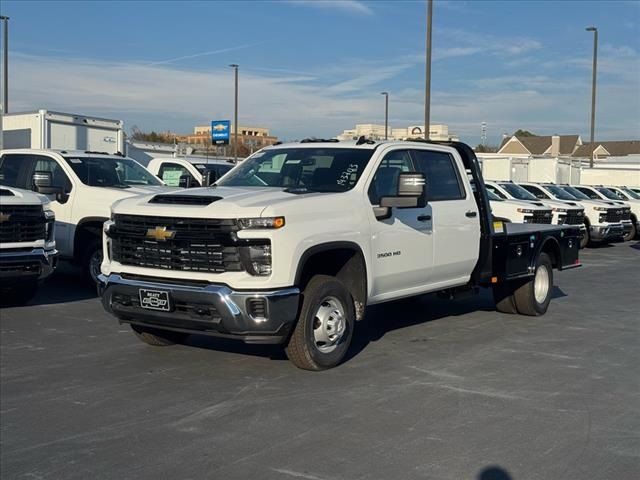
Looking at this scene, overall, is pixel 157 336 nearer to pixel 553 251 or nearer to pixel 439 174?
pixel 439 174

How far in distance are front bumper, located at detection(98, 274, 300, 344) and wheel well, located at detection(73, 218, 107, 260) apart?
4.94m

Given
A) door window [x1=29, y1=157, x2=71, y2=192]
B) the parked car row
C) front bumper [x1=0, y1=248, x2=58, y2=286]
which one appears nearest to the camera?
front bumper [x1=0, y1=248, x2=58, y2=286]

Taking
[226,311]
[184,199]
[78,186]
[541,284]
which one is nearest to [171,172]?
[78,186]

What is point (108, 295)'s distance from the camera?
664 cm

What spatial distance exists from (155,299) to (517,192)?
644 inches

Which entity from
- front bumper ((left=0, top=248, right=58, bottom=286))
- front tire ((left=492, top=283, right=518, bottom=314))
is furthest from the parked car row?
front bumper ((left=0, top=248, right=58, bottom=286))

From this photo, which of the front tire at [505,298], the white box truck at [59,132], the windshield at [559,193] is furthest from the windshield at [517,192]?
the front tire at [505,298]

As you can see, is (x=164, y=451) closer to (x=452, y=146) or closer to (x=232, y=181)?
(x=232, y=181)

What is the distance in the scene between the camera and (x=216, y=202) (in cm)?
621

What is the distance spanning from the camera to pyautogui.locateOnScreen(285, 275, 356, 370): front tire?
20.9 ft

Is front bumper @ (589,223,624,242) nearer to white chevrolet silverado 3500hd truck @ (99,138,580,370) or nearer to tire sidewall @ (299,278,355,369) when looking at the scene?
white chevrolet silverado 3500hd truck @ (99,138,580,370)

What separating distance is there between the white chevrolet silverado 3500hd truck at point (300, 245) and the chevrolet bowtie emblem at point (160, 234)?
0.04 feet

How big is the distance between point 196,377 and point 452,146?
424 centimetres

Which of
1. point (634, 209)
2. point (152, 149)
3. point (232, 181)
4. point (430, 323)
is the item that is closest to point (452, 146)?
point (430, 323)
